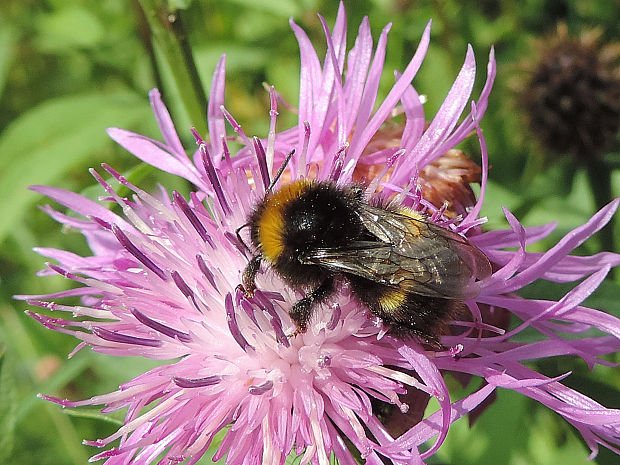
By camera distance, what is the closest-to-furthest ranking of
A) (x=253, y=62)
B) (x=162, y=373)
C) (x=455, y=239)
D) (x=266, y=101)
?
(x=455, y=239), (x=162, y=373), (x=253, y=62), (x=266, y=101)

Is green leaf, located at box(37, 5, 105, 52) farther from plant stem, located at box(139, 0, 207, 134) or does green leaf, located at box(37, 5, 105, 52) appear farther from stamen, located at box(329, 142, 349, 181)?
stamen, located at box(329, 142, 349, 181)

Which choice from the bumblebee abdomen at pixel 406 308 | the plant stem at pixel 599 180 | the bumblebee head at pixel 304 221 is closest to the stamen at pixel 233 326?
the bumblebee head at pixel 304 221

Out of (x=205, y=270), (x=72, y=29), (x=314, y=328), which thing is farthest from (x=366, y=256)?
(x=72, y=29)

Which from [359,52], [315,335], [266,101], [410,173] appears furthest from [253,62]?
[315,335]

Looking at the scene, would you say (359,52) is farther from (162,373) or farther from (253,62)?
(253,62)

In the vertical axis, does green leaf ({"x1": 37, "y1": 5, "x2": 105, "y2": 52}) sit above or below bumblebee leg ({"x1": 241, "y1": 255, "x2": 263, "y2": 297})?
above

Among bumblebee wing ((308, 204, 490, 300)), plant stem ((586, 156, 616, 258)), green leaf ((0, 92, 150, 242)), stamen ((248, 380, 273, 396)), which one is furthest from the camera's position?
plant stem ((586, 156, 616, 258))

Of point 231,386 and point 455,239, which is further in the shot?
point 231,386

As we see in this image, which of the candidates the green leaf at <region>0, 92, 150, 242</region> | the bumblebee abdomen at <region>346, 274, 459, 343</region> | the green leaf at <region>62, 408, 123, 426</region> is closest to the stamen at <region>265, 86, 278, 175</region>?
the bumblebee abdomen at <region>346, 274, 459, 343</region>
